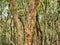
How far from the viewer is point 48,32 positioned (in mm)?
7090

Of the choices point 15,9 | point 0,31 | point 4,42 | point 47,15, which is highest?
point 15,9

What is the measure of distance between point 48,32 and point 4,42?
2.03 metres

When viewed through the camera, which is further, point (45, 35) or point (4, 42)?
point (4, 42)

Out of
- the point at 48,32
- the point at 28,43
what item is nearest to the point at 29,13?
the point at 28,43

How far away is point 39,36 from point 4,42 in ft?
8.23

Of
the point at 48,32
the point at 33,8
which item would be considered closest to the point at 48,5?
the point at 48,32

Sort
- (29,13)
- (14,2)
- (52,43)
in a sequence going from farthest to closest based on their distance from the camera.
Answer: (52,43) < (14,2) < (29,13)

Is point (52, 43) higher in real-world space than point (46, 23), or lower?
lower

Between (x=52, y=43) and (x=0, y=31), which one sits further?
(x=0, y=31)

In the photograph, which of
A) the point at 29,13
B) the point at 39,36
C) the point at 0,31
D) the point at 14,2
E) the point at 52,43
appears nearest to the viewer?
the point at 29,13

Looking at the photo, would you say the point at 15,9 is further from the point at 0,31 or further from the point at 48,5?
the point at 0,31

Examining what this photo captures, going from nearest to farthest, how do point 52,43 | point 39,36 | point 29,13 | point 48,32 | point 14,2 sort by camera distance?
point 29,13, point 14,2, point 39,36, point 52,43, point 48,32

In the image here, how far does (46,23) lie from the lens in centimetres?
674

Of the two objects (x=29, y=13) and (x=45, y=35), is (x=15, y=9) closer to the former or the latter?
(x=29, y=13)
